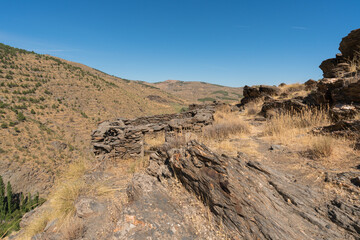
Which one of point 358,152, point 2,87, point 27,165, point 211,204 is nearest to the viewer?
point 211,204

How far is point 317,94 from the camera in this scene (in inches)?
263

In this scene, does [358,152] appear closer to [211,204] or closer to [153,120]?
[211,204]

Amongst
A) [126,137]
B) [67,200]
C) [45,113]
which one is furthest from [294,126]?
[45,113]

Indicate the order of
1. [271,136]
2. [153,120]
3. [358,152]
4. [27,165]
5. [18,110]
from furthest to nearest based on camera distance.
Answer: [18,110]
[27,165]
[153,120]
[271,136]
[358,152]

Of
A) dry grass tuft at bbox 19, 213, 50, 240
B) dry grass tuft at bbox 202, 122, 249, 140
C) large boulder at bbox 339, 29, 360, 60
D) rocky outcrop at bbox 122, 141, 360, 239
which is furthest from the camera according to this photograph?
A: large boulder at bbox 339, 29, 360, 60

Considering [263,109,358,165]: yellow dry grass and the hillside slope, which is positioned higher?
the hillside slope

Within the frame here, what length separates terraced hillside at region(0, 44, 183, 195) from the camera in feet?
42.8

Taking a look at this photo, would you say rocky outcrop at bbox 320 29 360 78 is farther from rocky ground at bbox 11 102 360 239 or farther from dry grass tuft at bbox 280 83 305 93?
rocky ground at bbox 11 102 360 239

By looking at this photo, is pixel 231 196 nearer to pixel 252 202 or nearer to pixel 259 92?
pixel 252 202

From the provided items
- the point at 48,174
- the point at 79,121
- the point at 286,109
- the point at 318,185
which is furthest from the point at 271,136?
the point at 79,121

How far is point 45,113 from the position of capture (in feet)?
71.2

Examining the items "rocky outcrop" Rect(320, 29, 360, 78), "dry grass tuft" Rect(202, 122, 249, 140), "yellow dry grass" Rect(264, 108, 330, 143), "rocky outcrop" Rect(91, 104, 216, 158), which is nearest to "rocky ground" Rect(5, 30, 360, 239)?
"yellow dry grass" Rect(264, 108, 330, 143)

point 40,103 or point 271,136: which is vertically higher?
point 40,103

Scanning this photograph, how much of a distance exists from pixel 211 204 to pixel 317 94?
740 cm
